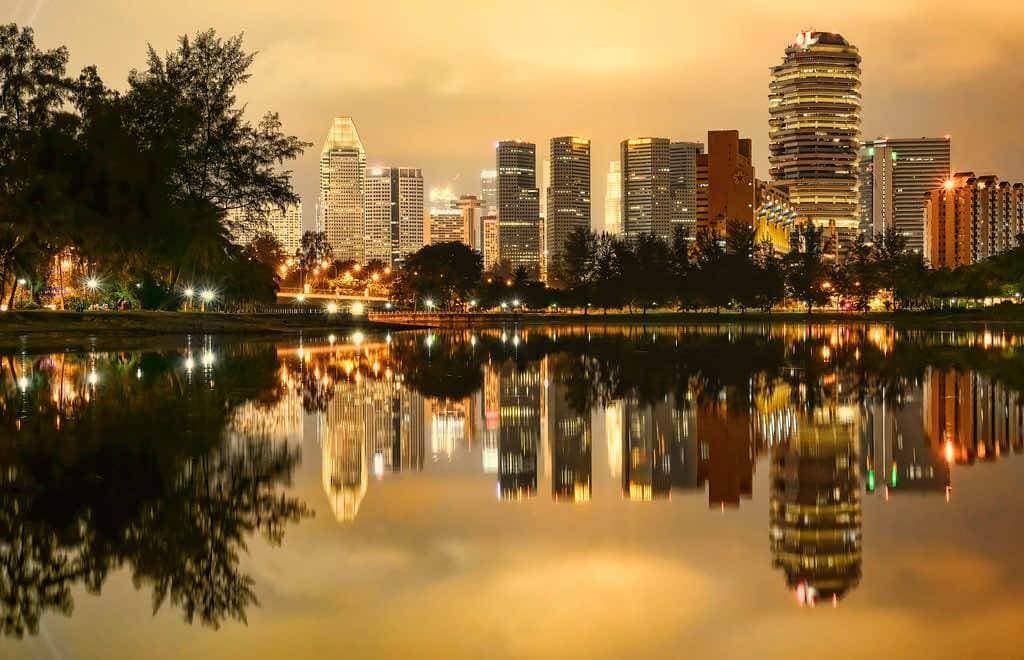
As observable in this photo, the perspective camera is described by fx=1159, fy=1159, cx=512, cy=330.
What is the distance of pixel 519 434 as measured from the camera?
1972 cm

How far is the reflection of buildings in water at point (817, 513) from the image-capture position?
9422 mm

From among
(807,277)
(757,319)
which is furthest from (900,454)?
(807,277)

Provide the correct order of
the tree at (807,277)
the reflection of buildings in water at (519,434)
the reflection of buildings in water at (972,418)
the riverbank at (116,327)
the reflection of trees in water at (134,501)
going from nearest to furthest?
the reflection of trees in water at (134,501) < the reflection of buildings in water at (519,434) < the reflection of buildings in water at (972,418) < the riverbank at (116,327) < the tree at (807,277)

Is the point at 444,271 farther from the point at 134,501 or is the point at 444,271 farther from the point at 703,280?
the point at 134,501

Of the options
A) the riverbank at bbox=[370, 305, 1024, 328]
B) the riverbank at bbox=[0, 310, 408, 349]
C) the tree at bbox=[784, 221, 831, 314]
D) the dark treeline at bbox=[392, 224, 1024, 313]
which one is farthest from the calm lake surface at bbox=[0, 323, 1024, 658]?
the tree at bbox=[784, 221, 831, 314]

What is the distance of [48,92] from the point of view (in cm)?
6406

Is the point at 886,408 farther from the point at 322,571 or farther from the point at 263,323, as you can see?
the point at 263,323

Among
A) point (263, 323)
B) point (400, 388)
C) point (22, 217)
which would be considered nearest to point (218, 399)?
point (400, 388)

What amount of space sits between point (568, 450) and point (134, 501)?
276 inches

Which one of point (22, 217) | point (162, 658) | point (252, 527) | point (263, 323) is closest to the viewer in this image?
point (162, 658)

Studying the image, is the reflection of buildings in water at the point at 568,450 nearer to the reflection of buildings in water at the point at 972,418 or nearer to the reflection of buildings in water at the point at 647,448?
the reflection of buildings in water at the point at 647,448

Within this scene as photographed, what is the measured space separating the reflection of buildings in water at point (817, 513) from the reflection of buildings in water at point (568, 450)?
93.3 inches

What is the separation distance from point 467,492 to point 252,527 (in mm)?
3237

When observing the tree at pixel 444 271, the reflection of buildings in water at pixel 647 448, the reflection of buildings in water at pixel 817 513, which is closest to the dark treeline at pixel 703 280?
the tree at pixel 444 271
